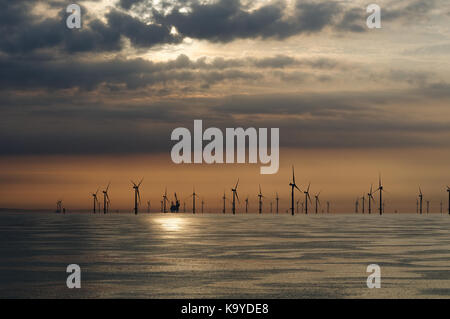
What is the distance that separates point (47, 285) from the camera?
153 feet

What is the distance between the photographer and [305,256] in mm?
69438

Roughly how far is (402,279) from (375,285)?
4.93 meters
